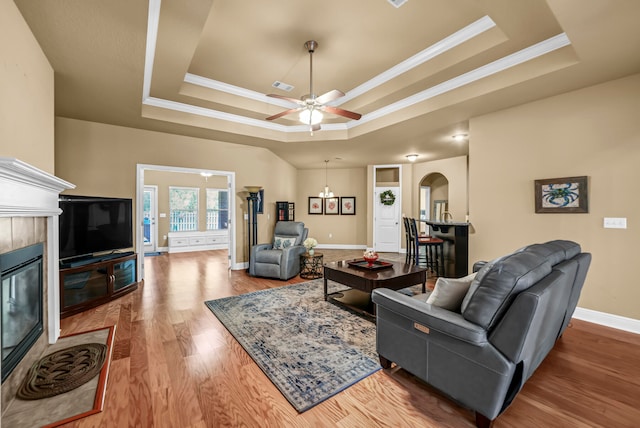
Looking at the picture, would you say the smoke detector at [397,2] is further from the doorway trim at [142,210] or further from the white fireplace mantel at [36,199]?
the doorway trim at [142,210]

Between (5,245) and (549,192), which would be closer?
(5,245)

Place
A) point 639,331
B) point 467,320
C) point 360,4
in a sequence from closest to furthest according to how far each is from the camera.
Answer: point 467,320, point 360,4, point 639,331

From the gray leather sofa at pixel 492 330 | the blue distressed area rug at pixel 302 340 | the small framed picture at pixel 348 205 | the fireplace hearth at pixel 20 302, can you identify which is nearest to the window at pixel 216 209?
the small framed picture at pixel 348 205

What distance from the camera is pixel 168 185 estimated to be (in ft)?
27.1

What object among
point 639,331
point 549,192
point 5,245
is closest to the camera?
point 5,245

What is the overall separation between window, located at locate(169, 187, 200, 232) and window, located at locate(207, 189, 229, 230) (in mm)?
398

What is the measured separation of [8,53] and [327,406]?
3297mm

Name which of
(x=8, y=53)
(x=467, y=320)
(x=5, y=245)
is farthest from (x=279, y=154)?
(x=467, y=320)

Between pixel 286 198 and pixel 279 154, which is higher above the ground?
pixel 279 154

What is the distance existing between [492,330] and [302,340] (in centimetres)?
168

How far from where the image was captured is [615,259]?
297 centimetres

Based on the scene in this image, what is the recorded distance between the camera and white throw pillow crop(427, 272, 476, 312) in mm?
1811

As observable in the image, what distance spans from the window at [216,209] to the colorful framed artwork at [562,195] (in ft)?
27.1

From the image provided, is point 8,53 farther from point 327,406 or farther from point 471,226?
point 471,226
